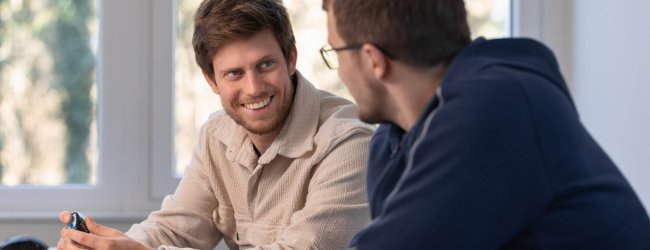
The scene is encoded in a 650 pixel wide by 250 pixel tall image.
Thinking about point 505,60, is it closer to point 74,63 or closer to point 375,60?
point 375,60

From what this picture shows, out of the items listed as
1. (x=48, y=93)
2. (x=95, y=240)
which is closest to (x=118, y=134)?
(x=48, y=93)

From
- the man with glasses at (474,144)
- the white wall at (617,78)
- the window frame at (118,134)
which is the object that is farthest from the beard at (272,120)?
the window frame at (118,134)

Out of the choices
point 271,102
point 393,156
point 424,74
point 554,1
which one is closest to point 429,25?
point 424,74

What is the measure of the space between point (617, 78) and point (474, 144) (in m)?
1.53

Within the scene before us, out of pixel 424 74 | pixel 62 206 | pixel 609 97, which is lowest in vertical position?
pixel 62 206

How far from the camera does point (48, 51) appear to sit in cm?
331

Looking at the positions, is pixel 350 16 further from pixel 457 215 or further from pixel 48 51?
pixel 48 51

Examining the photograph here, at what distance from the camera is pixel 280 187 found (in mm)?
2223

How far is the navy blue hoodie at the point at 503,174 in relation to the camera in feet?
4.21

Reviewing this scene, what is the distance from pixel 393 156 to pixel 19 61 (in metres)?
2.13

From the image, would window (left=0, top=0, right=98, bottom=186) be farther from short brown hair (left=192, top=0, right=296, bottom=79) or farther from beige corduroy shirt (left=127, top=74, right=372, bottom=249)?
short brown hair (left=192, top=0, right=296, bottom=79)

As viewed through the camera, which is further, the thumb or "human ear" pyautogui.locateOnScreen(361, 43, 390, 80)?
the thumb

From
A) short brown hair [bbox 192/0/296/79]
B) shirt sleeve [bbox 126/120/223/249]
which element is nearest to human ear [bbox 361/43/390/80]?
short brown hair [bbox 192/0/296/79]

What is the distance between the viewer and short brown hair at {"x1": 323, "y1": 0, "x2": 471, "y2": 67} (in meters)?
1.39
